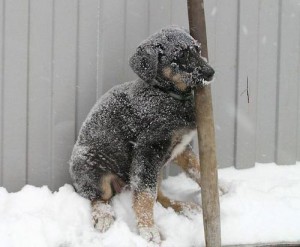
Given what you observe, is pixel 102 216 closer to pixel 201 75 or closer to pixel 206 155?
pixel 206 155

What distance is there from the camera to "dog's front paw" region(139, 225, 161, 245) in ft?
11.2

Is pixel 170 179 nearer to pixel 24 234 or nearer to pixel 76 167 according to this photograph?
pixel 76 167

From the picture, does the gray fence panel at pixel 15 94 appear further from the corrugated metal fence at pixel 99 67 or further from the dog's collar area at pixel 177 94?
the dog's collar area at pixel 177 94

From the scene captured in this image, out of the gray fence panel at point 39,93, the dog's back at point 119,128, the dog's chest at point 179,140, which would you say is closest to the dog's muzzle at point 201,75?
the dog's back at point 119,128

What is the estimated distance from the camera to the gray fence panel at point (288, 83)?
14.6ft

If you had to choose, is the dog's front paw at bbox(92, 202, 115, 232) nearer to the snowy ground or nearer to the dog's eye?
the snowy ground

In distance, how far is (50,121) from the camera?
397cm

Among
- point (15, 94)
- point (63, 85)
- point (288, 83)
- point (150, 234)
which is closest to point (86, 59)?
point (63, 85)

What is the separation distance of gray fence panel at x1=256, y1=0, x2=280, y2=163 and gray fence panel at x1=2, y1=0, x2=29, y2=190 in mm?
1791

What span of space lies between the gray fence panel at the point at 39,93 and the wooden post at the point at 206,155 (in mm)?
1078

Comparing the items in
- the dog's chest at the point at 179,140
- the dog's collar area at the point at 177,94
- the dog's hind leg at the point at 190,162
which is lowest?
the dog's hind leg at the point at 190,162

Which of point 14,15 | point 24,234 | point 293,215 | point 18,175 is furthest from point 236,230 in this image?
point 14,15

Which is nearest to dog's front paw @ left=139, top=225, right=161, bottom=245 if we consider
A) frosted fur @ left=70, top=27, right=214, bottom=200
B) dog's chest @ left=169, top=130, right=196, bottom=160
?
Answer: frosted fur @ left=70, top=27, right=214, bottom=200

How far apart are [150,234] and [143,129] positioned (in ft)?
2.14
